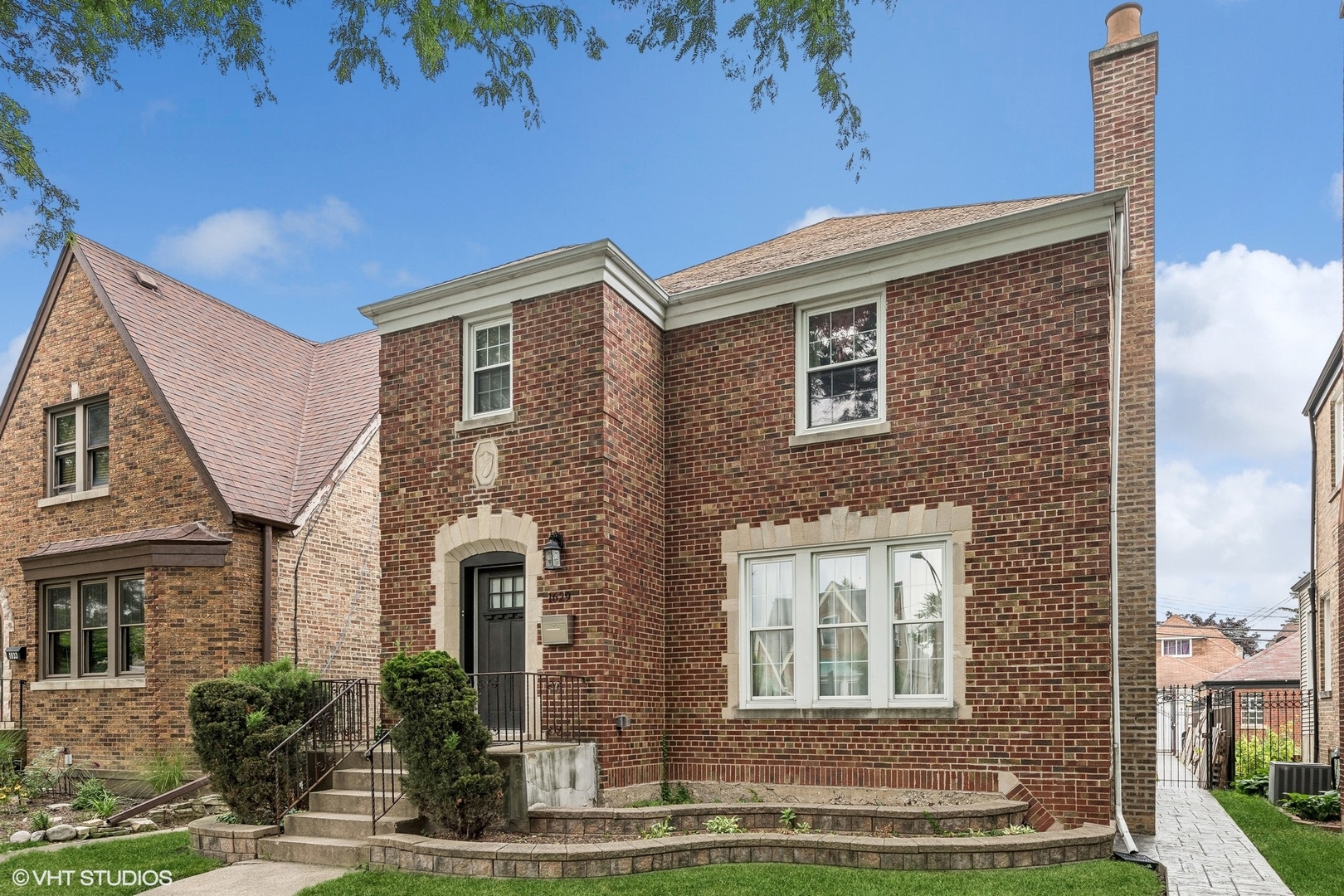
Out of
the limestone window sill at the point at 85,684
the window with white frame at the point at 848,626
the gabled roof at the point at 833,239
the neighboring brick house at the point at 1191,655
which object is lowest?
the neighboring brick house at the point at 1191,655

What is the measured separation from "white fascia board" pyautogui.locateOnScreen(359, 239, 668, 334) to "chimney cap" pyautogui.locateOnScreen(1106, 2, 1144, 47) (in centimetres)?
648

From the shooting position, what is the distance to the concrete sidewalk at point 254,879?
875 cm

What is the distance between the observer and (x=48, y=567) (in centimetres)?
1675

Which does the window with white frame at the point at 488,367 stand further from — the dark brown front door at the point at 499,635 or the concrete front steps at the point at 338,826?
the concrete front steps at the point at 338,826

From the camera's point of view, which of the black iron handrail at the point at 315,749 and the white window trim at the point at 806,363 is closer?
the black iron handrail at the point at 315,749

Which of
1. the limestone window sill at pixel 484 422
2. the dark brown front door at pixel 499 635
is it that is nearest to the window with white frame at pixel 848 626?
the dark brown front door at pixel 499 635

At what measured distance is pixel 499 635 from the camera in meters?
12.6

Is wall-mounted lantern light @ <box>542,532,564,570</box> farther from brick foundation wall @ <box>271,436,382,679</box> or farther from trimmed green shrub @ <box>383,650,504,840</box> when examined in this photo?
brick foundation wall @ <box>271,436,382,679</box>

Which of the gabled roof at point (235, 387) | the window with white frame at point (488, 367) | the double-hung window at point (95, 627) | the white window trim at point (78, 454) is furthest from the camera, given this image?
the white window trim at point (78, 454)

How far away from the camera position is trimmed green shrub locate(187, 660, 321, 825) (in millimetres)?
10680

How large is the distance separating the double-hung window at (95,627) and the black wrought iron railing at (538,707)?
691 centimetres

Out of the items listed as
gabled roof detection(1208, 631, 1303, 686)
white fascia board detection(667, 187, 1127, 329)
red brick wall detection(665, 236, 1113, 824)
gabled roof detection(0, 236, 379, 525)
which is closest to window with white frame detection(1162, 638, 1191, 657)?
gabled roof detection(1208, 631, 1303, 686)

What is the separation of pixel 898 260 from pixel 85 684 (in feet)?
44.4

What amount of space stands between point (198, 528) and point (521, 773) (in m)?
7.90
